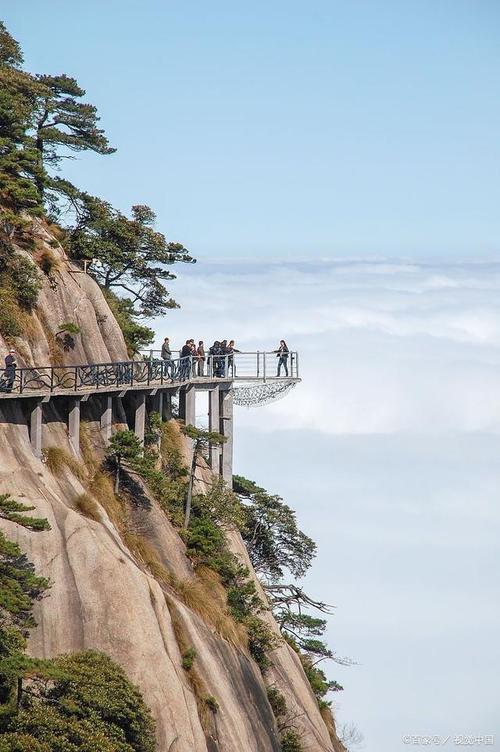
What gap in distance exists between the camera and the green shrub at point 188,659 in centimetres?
5353

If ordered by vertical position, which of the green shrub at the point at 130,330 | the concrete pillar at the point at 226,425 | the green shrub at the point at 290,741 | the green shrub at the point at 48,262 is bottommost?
the green shrub at the point at 290,741

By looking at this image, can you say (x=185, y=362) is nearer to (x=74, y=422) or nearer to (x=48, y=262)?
(x=48, y=262)

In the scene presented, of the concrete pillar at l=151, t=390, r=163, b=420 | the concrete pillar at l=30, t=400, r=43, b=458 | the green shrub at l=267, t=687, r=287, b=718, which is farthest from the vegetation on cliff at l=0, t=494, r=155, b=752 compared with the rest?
the concrete pillar at l=151, t=390, r=163, b=420

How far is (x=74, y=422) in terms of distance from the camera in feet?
191

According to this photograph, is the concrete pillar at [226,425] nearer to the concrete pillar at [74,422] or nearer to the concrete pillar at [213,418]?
the concrete pillar at [213,418]

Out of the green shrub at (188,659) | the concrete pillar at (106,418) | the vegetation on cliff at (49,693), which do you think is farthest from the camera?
the concrete pillar at (106,418)

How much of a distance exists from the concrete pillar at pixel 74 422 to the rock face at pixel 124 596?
0.31 meters

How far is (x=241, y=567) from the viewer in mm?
65875

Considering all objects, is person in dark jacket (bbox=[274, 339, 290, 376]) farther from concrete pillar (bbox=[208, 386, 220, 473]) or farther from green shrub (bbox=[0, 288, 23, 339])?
green shrub (bbox=[0, 288, 23, 339])

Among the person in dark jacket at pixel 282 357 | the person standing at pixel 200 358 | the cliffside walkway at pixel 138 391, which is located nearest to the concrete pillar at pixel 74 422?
the cliffside walkway at pixel 138 391

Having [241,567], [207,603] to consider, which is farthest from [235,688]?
[241,567]

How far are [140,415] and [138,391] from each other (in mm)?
1053

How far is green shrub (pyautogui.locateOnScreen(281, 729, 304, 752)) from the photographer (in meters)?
63.3

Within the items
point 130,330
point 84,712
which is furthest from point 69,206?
point 84,712
